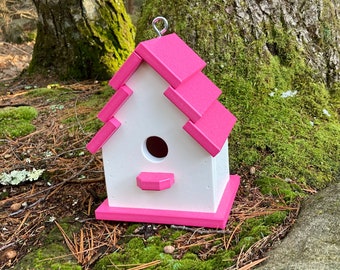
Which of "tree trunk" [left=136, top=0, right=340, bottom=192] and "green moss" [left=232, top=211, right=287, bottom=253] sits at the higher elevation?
"tree trunk" [left=136, top=0, right=340, bottom=192]

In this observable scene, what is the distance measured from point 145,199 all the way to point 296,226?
742mm

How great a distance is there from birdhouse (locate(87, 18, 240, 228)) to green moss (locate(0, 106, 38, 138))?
4.96ft

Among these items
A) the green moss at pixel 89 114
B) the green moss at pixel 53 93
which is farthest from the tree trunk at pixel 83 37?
the green moss at pixel 89 114

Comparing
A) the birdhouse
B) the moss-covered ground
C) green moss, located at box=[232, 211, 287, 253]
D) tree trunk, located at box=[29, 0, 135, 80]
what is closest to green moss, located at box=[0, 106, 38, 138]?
the moss-covered ground

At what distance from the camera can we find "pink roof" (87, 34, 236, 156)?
1972 millimetres

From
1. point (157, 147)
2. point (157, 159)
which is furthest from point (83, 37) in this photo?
point (157, 159)

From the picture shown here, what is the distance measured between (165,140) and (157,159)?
12cm

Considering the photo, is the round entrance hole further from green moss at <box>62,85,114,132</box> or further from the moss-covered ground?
green moss at <box>62,85,114,132</box>

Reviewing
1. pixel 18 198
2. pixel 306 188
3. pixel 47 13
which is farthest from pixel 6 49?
pixel 306 188

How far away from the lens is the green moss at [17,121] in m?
3.49

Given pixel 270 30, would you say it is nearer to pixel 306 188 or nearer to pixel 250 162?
pixel 250 162

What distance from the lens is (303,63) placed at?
9.69ft

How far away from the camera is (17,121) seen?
3.69 meters

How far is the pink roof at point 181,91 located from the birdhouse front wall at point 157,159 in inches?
1.8
